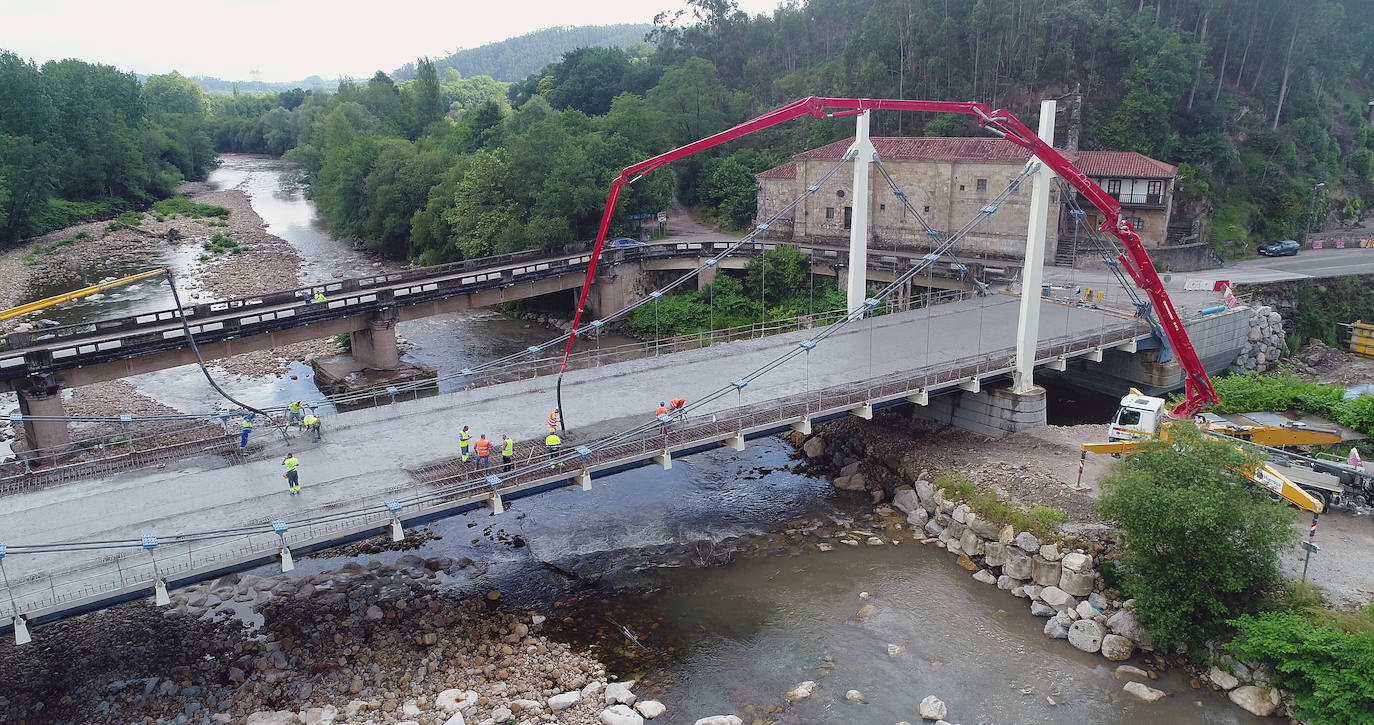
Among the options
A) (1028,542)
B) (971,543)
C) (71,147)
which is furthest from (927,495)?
(71,147)

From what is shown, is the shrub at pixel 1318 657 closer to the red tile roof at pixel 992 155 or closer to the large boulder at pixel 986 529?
the large boulder at pixel 986 529

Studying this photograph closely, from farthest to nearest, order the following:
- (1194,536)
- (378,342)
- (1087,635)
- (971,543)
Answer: (378,342) → (971,543) → (1087,635) → (1194,536)

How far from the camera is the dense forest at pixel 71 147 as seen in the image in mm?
70562

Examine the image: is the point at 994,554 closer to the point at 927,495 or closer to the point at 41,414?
the point at 927,495

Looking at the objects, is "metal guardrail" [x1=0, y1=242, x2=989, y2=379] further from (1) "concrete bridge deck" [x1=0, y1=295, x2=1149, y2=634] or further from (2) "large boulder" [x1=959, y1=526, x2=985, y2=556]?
(2) "large boulder" [x1=959, y1=526, x2=985, y2=556]

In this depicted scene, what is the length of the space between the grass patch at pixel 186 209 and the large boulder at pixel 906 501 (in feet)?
264

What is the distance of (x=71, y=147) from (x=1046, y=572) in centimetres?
9321

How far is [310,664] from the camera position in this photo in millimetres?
21141

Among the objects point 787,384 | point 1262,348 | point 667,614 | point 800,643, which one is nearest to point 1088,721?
point 800,643

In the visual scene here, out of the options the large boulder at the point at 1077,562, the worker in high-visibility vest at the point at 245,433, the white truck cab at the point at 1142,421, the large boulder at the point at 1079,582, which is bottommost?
the large boulder at the point at 1079,582

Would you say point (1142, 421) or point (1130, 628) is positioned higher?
point (1142, 421)

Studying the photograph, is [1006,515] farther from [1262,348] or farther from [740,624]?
[1262,348]

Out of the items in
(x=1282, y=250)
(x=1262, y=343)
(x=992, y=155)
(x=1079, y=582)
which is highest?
(x=992, y=155)

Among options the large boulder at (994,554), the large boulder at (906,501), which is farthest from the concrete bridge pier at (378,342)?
the large boulder at (994,554)
